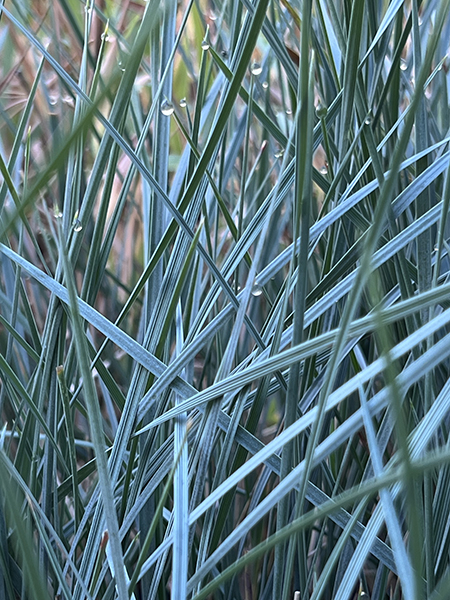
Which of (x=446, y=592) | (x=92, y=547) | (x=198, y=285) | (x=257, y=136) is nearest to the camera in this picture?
(x=446, y=592)

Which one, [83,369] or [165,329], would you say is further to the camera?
Result: [165,329]

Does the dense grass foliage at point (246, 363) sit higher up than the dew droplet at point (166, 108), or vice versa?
the dew droplet at point (166, 108)

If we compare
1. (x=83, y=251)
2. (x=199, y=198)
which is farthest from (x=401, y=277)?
(x=83, y=251)

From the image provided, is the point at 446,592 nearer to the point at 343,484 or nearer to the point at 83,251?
the point at 343,484

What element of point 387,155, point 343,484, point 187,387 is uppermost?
point 387,155

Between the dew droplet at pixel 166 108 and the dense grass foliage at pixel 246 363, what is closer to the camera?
the dense grass foliage at pixel 246 363

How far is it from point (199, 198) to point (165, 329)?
9cm

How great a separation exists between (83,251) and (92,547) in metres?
0.38

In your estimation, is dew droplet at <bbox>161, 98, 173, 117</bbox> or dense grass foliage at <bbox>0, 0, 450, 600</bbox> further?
dew droplet at <bbox>161, 98, 173, 117</bbox>

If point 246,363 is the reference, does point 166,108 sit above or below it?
above

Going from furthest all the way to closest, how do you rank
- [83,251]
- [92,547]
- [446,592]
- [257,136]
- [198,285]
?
1. [257,136]
2. [83,251]
3. [198,285]
4. [92,547]
5. [446,592]

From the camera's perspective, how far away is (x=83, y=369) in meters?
0.21

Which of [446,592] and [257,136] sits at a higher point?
[257,136]

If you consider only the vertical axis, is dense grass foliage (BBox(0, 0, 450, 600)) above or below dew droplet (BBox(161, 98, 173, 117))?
below
